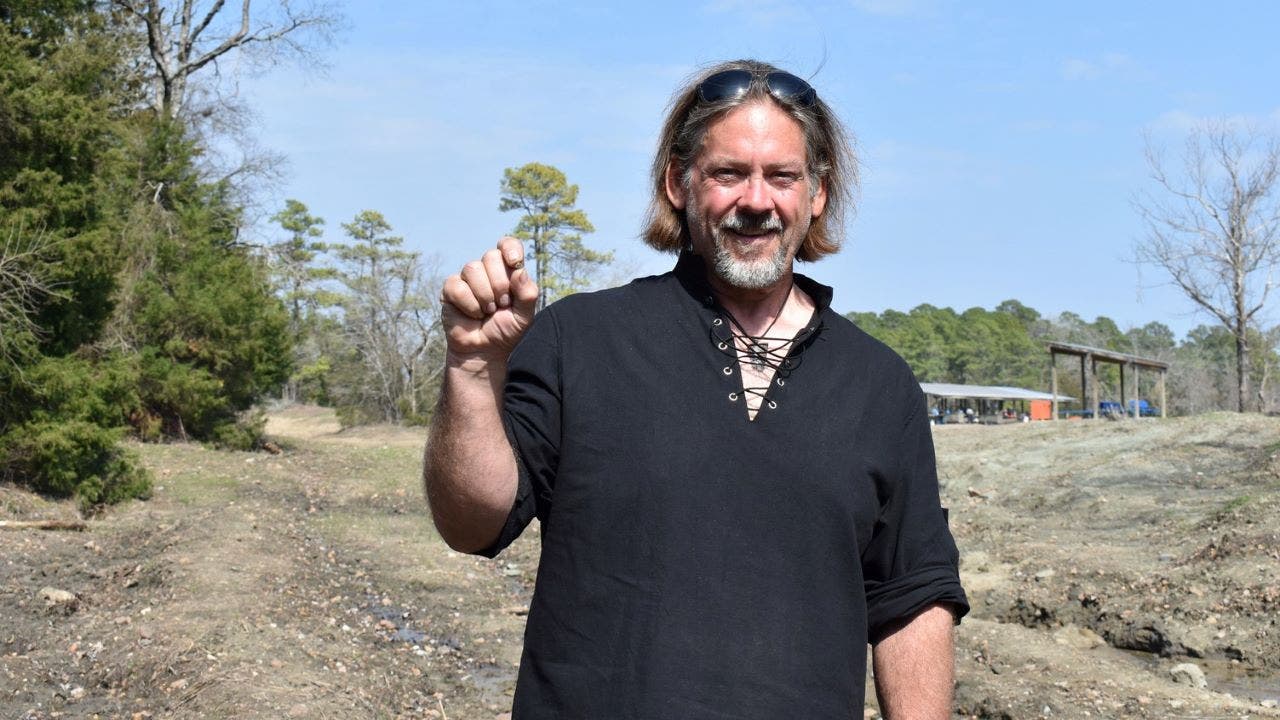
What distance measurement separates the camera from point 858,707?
218 cm

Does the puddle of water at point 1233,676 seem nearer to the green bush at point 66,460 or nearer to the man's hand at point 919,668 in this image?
the man's hand at point 919,668

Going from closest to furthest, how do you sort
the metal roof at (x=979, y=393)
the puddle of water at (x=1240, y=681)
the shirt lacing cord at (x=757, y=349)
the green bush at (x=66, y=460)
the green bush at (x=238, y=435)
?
1. the shirt lacing cord at (x=757, y=349)
2. the puddle of water at (x=1240, y=681)
3. the green bush at (x=66, y=460)
4. the green bush at (x=238, y=435)
5. the metal roof at (x=979, y=393)

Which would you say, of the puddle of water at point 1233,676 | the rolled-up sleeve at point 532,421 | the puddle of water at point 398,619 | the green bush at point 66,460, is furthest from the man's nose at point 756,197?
the green bush at point 66,460

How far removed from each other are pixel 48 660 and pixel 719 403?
7.05 meters

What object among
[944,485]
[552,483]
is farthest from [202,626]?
[944,485]

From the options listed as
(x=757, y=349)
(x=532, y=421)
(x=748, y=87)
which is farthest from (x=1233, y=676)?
→ (x=532, y=421)

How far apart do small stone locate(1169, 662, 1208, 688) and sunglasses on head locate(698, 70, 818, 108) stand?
21.5ft

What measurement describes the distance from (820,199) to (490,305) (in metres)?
0.89

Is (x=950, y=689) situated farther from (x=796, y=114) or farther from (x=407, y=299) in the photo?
(x=407, y=299)

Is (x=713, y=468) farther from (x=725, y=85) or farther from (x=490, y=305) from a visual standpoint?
(x=725, y=85)

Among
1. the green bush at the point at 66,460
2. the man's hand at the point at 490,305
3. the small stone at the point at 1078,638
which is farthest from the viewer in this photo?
the green bush at the point at 66,460

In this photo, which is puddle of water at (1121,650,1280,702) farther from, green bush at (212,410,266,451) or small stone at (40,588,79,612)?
green bush at (212,410,266,451)

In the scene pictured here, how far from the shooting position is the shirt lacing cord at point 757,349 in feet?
7.33

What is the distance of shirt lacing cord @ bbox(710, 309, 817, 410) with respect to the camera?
2.23 metres
